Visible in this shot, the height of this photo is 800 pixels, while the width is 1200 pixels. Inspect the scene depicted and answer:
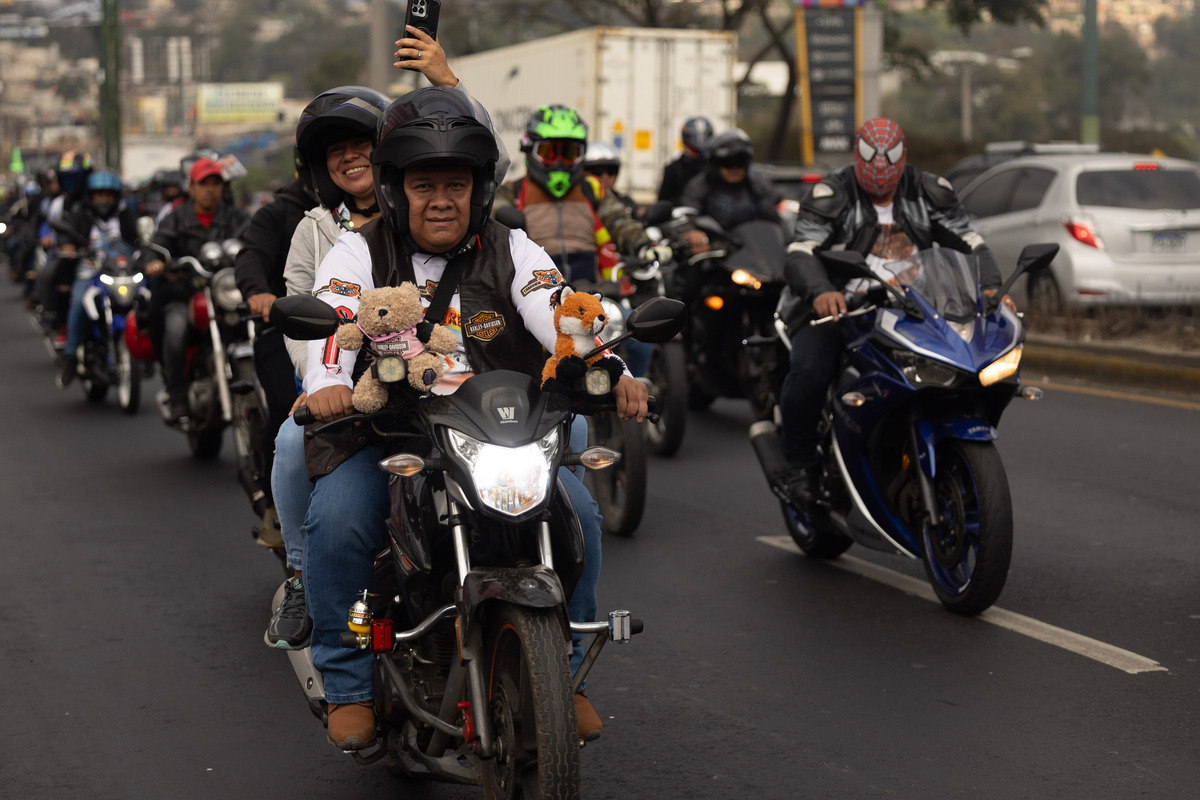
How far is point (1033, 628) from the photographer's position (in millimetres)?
6395

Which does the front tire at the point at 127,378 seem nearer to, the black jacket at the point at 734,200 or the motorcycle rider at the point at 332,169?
the black jacket at the point at 734,200

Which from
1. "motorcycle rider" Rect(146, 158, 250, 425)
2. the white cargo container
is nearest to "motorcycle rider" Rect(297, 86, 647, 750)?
"motorcycle rider" Rect(146, 158, 250, 425)

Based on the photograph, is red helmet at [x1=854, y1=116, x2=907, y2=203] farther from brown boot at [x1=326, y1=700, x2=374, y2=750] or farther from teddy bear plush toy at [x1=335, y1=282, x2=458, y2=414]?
brown boot at [x1=326, y1=700, x2=374, y2=750]

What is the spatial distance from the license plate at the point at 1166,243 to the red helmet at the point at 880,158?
30.3ft

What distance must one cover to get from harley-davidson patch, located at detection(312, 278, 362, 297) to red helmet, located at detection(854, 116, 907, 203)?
3.20m

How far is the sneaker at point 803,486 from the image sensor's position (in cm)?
723

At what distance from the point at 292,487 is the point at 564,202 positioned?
477 centimetres

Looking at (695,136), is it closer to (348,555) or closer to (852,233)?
(852,233)

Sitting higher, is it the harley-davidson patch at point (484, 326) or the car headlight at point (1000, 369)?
the harley-davidson patch at point (484, 326)

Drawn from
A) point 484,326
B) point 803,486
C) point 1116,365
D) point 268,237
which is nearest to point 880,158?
point 803,486

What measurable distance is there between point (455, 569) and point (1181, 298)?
41.3 feet

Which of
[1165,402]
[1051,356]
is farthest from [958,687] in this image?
[1051,356]

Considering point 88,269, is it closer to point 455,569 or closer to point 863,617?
point 863,617

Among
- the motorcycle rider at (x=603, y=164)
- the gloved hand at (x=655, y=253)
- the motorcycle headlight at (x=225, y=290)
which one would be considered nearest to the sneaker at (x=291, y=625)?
the motorcycle headlight at (x=225, y=290)
